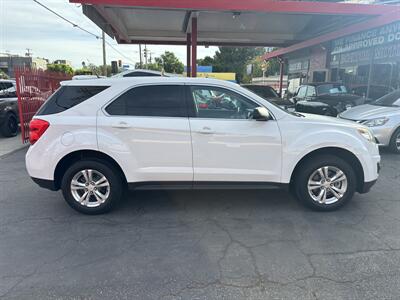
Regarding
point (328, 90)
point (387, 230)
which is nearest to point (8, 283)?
point (387, 230)

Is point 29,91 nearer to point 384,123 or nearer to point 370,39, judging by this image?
point 384,123

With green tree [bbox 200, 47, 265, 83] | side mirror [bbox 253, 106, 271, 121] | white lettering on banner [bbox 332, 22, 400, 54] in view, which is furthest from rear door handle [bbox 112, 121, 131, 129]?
green tree [bbox 200, 47, 265, 83]

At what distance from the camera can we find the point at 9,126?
975 centimetres

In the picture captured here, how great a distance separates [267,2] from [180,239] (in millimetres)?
8074

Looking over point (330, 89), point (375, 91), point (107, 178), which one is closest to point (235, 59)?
point (375, 91)

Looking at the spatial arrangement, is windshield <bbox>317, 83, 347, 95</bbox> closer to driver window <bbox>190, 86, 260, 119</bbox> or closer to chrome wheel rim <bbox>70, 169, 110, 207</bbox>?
driver window <bbox>190, 86, 260, 119</bbox>

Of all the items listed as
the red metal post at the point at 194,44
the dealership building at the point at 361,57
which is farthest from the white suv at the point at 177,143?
the dealership building at the point at 361,57

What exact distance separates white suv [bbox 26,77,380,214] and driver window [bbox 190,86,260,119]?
0.04 ft

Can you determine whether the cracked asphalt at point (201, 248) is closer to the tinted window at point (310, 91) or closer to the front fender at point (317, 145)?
the front fender at point (317, 145)

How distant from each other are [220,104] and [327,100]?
879 centimetres

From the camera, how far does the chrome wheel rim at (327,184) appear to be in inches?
160

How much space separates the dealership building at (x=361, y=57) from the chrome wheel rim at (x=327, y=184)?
344 inches

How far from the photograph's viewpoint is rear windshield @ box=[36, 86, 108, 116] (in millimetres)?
3922

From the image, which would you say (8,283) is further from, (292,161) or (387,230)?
(387,230)
